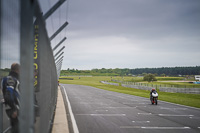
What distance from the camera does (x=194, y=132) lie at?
28.6 ft

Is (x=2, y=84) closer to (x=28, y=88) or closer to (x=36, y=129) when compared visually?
(x=36, y=129)

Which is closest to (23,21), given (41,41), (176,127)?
(41,41)

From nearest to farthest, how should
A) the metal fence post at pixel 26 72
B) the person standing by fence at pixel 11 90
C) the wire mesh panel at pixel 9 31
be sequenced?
the metal fence post at pixel 26 72 < the wire mesh panel at pixel 9 31 < the person standing by fence at pixel 11 90

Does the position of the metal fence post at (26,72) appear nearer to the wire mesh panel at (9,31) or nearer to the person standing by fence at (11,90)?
the wire mesh panel at (9,31)

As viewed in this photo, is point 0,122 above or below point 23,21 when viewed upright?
below

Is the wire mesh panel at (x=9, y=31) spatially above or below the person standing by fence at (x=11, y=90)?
above

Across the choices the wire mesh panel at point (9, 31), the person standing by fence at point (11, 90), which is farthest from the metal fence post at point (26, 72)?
the person standing by fence at point (11, 90)

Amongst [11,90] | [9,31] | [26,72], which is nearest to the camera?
[26,72]

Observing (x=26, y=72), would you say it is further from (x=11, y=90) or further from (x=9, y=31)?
(x=11, y=90)

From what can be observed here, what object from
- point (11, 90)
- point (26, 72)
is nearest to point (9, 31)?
point (26, 72)

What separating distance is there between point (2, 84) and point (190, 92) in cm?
3486

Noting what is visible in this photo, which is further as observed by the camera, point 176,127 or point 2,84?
point 176,127

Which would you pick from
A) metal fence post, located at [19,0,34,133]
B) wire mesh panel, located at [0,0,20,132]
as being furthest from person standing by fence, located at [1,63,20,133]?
metal fence post, located at [19,0,34,133]

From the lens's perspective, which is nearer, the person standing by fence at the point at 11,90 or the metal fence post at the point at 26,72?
the metal fence post at the point at 26,72
